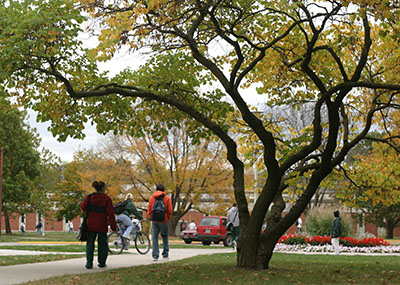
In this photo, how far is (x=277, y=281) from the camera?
994cm

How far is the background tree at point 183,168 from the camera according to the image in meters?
40.0

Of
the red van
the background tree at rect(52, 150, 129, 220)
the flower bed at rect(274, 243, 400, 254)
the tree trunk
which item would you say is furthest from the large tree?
the background tree at rect(52, 150, 129, 220)

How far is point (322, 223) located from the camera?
25156mm

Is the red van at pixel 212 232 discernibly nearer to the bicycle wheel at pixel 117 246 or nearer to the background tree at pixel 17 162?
the bicycle wheel at pixel 117 246

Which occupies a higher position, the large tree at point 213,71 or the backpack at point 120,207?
the large tree at point 213,71

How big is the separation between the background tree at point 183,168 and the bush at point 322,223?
14377 millimetres

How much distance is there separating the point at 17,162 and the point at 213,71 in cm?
3632

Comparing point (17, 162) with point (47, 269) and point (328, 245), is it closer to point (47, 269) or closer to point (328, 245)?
point (328, 245)

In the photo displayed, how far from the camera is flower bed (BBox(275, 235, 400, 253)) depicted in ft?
73.4

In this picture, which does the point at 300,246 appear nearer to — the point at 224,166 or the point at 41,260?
the point at 41,260

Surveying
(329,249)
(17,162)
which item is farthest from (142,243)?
(17,162)

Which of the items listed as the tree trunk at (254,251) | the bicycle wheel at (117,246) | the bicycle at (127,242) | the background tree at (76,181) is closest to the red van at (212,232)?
the background tree at (76,181)

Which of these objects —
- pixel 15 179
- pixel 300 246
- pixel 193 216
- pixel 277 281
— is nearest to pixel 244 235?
pixel 277 281

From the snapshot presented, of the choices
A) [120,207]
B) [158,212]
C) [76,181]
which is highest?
[76,181]
